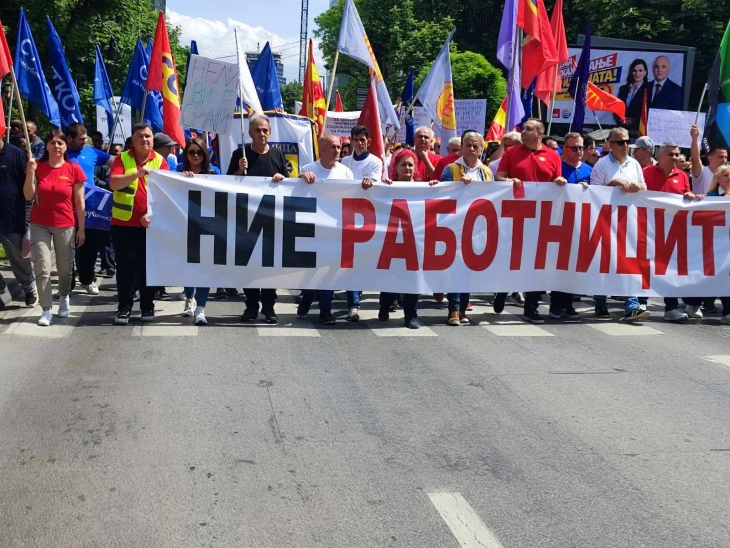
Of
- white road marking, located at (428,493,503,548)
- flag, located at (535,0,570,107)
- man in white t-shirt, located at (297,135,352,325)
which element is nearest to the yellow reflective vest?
man in white t-shirt, located at (297,135,352,325)

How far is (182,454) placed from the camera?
4621 millimetres

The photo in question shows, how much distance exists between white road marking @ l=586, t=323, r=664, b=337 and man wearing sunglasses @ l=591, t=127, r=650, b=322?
219 millimetres

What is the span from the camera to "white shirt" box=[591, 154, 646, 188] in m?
9.20

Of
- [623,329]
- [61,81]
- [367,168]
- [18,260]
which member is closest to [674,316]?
[623,329]

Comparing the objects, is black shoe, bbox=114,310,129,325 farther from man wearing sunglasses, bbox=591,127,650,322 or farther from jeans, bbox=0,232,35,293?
man wearing sunglasses, bbox=591,127,650,322

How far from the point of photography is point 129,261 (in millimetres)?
8211

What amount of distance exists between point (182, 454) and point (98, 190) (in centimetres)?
579

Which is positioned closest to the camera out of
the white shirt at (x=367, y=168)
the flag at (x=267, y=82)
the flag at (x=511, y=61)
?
the white shirt at (x=367, y=168)

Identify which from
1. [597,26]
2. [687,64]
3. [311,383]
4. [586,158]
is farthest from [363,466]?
[597,26]

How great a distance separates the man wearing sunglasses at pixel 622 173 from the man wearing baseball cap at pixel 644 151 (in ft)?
1.14

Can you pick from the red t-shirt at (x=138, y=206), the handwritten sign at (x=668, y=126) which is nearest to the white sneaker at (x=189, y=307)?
the red t-shirt at (x=138, y=206)

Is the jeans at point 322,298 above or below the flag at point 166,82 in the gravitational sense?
below

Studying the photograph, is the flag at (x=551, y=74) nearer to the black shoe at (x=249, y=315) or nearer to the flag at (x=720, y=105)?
the flag at (x=720, y=105)

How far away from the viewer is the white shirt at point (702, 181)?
10267 millimetres
